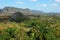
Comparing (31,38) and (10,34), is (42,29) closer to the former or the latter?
(31,38)

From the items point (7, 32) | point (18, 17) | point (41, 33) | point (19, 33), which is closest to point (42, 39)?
point (41, 33)

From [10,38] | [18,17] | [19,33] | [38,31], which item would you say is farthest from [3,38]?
[18,17]

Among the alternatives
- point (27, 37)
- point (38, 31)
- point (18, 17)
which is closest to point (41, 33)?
point (38, 31)

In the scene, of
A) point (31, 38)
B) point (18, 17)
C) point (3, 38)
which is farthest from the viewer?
point (18, 17)

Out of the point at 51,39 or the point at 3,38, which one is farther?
the point at 51,39

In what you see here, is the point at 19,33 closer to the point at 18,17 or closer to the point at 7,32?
the point at 7,32

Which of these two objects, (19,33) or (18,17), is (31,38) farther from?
(18,17)

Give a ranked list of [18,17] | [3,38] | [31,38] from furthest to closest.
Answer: [18,17] < [31,38] < [3,38]

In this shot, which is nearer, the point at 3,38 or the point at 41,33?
the point at 3,38
